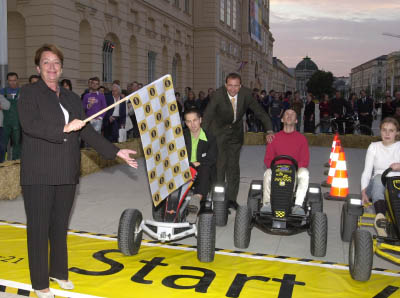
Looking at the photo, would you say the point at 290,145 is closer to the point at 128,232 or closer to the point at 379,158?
the point at 379,158

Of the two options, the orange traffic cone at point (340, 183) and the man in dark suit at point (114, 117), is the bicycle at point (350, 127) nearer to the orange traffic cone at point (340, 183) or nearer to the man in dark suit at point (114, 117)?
the man in dark suit at point (114, 117)

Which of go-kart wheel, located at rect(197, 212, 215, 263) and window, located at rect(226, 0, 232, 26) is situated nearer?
go-kart wheel, located at rect(197, 212, 215, 263)

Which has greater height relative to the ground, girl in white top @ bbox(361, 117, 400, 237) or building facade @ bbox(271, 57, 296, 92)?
building facade @ bbox(271, 57, 296, 92)

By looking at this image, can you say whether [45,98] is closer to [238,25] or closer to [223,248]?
[223,248]

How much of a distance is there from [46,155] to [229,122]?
3.57 metres

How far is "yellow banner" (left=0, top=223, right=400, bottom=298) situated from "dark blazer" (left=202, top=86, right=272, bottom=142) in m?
2.19

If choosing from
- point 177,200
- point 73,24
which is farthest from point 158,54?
point 177,200

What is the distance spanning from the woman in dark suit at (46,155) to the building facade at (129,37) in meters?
Answer: 12.3

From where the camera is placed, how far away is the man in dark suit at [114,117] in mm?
11250

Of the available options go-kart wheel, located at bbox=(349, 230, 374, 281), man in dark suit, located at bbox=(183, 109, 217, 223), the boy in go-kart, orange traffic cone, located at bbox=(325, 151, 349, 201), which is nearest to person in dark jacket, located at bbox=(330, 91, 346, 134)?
orange traffic cone, located at bbox=(325, 151, 349, 201)

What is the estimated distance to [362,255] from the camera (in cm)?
376

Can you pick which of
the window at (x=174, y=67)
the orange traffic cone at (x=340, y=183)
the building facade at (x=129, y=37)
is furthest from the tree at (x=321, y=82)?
the orange traffic cone at (x=340, y=183)

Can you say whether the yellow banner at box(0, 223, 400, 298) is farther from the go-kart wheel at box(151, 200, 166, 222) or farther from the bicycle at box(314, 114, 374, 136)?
the bicycle at box(314, 114, 374, 136)

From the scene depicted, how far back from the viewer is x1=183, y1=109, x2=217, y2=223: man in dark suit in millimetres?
4991
